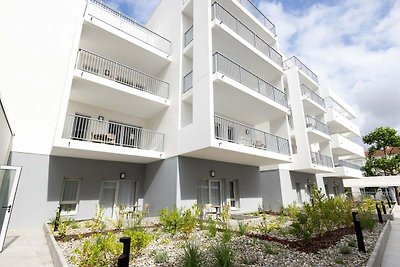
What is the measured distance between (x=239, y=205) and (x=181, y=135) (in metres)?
6.59

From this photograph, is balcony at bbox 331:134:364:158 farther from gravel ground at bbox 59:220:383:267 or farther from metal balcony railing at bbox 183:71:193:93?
metal balcony railing at bbox 183:71:193:93

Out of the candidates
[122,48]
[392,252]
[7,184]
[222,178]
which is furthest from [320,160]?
[7,184]

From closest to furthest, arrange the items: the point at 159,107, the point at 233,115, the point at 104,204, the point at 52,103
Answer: the point at 52,103, the point at 104,204, the point at 159,107, the point at 233,115

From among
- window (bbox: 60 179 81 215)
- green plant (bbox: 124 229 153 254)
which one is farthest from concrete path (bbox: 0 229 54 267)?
window (bbox: 60 179 81 215)

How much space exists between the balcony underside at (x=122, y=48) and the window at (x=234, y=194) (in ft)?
31.2

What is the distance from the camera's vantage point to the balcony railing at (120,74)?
12234 mm

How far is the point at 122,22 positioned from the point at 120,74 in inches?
142

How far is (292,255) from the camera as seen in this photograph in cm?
543

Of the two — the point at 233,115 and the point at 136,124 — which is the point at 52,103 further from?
the point at 233,115

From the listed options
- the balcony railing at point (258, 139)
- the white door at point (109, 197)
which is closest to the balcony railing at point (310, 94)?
the balcony railing at point (258, 139)

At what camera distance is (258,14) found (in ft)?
54.5

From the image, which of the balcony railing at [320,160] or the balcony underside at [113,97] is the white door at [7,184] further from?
the balcony railing at [320,160]

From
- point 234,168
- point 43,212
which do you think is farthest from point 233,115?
point 43,212

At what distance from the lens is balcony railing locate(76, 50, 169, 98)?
40.1 feet
